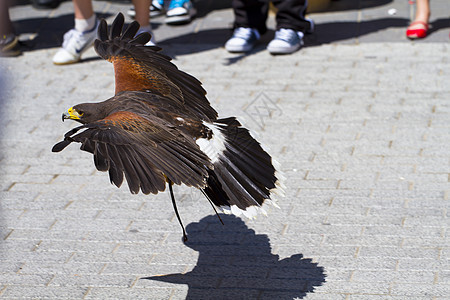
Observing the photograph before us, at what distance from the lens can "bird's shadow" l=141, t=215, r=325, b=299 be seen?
136 inches

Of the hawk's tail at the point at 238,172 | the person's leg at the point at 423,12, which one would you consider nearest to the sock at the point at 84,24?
the person's leg at the point at 423,12

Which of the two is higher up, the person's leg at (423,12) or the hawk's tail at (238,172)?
the hawk's tail at (238,172)

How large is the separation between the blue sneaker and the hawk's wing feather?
3429 millimetres

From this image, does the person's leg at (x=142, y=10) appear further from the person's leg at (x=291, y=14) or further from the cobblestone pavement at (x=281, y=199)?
the person's leg at (x=291, y=14)

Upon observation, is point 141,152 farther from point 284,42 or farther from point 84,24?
point 84,24

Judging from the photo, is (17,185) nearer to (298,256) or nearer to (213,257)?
(213,257)

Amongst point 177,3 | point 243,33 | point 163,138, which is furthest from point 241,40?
point 163,138

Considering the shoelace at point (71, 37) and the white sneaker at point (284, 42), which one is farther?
the shoelace at point (71, 37)

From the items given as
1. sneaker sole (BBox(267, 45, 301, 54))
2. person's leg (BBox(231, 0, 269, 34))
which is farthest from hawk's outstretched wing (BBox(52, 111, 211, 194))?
person's leg (BBox(231, 0, 269, 34))

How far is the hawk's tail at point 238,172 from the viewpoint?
131 inches

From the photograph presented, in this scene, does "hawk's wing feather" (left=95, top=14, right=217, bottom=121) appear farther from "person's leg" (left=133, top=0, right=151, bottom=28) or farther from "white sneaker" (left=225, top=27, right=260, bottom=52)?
"white sneaker" (left=225, top=27, right=260, bottom=52)

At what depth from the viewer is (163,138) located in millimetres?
3203

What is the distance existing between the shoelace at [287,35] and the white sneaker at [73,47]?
188cm

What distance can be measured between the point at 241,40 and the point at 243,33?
9 cm
